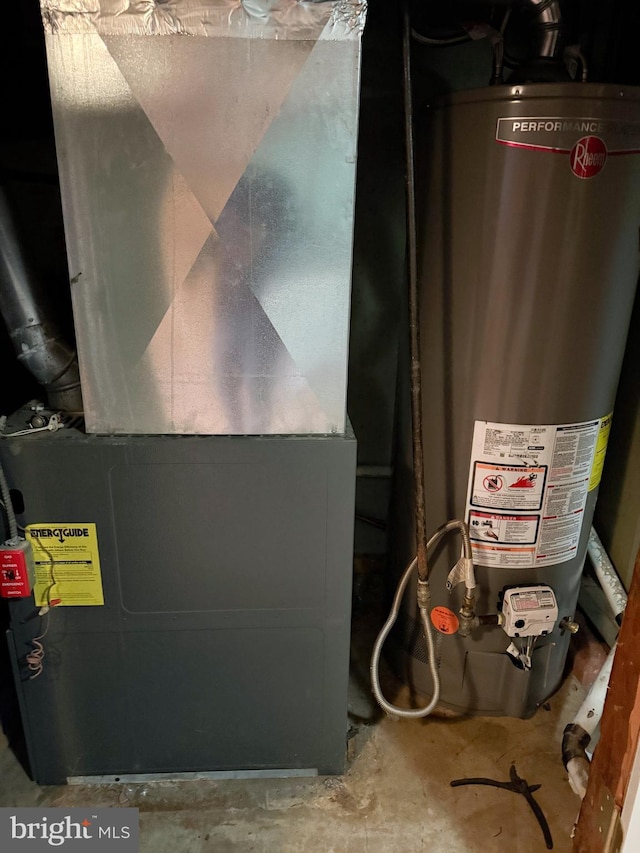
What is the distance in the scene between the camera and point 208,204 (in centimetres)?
93

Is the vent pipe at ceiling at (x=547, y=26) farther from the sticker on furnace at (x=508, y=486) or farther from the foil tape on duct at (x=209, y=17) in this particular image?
the sticker on furnace at (x=508, y=486)

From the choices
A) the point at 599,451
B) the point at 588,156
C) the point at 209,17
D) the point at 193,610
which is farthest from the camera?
the point at 599,451

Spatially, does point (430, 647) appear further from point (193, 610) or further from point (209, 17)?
point (209, 17)

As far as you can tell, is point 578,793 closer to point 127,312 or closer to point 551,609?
point 551,609

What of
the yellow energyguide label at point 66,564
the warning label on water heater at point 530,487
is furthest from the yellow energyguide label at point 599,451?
the yellow energyguide label at point 66,564

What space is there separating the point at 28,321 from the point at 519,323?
0.92m

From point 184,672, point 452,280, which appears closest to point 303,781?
point 184,672

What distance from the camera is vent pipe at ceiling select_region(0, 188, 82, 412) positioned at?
41.4 inches

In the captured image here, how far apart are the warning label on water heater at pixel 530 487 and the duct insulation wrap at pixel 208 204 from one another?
1.22 ft

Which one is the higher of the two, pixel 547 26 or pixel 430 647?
pixel 547 26

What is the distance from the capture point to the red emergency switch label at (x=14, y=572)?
1.05 metres

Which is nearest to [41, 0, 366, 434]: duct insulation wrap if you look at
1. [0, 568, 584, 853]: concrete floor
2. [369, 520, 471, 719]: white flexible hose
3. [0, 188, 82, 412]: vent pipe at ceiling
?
[0, 188, 82, 412]: vent pipe at ceiling

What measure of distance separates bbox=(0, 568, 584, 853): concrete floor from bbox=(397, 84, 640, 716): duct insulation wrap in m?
0.18

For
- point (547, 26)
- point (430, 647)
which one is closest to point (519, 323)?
point (547, 26)
